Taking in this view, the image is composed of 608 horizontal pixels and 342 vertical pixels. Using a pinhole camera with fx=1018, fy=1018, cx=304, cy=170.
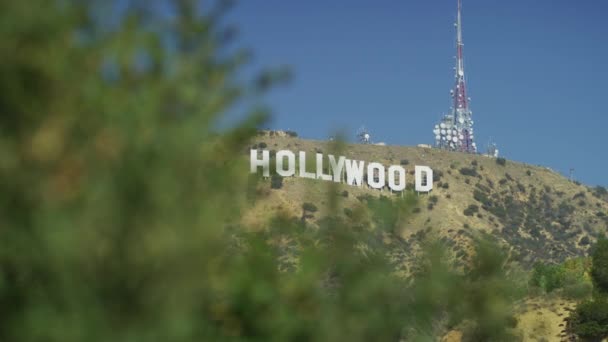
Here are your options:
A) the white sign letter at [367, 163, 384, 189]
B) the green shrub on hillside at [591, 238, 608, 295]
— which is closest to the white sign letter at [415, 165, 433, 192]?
the white sign letter at [367, 163, 384, 189]

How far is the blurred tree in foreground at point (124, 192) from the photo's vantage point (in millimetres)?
3053

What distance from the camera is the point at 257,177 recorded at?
14.9 feet

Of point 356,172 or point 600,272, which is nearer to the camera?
point 600,272

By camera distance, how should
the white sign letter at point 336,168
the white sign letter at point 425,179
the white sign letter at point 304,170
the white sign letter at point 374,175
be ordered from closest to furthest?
the white sign letter at point 304,170 → the white sign letter at point 336,168 → the white sign letter at point 374,175 → the white sign letter at point 425,179

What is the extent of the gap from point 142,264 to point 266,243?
1339 mm

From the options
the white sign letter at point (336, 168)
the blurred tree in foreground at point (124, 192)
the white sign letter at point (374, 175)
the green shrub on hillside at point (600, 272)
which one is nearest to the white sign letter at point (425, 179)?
the white sign letter at point (374, 175)

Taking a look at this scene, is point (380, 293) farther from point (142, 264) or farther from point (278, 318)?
point (142, 264)

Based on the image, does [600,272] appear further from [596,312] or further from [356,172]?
[356,172]

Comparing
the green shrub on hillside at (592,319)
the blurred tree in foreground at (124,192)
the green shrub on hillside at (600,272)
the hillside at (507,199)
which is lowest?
the green shrub on hillside at (592,319)

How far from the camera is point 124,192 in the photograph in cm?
306

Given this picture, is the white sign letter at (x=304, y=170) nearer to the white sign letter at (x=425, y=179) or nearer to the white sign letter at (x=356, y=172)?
the white sign letter at (x=356, y=172)

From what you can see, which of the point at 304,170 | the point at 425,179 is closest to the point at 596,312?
the point at 304,170

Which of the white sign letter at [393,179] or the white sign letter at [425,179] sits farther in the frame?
the white sign letter at [425,179]

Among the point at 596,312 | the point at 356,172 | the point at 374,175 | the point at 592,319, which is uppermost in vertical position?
the point at 374,175
